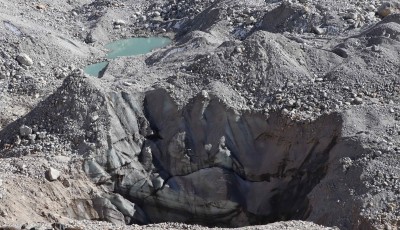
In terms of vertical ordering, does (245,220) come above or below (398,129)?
below

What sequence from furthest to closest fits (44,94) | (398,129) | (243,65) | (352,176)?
(44,94)
(243,65)
(398,129)
(352,176)

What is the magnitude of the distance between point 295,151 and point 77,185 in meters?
4.51

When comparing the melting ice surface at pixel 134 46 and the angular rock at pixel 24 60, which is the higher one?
the angular rock at pixel 24 60

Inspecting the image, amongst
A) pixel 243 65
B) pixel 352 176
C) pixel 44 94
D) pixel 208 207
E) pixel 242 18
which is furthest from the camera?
pixel 242 18

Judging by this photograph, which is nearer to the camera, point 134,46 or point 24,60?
point 24,60

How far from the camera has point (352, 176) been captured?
12930 millimetres

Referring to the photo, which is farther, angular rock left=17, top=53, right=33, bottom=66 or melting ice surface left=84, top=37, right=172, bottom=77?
melting ice surface left=84, top=37, right=172, bottom=77

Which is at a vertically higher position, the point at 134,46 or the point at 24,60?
the point at 24,60

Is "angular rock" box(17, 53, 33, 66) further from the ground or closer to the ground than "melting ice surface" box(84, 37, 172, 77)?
further from the ground

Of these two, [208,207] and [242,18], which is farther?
[242,18]

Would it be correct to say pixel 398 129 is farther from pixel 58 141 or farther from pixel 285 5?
pixel 285 5

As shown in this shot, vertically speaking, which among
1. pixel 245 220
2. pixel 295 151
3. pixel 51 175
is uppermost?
pixel 51 175

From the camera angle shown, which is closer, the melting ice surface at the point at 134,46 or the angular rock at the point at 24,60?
the angular rock at the point at 24,60

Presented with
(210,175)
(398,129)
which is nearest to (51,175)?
(210,175)
